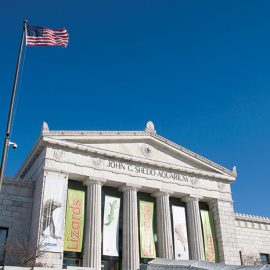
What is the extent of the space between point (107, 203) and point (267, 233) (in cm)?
2254

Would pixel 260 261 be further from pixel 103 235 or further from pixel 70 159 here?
pixel 70 159

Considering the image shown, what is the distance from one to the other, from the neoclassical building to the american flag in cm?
1426

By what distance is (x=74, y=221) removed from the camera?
35.7 m

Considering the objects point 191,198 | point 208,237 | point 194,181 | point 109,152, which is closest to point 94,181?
point 109,152

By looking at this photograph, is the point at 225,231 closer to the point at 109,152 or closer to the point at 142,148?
the point at 142,148

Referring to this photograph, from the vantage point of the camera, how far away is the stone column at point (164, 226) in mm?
38406

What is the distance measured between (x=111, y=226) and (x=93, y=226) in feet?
7.98

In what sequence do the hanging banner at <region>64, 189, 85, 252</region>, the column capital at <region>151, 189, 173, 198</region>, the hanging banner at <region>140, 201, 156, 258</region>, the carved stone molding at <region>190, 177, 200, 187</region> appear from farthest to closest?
1. the carved stone molding at <region>190, 177, 200, 187</region>
2. the column capital at <region>151, 189, 173, 198</region>
3. the hanging banner at <region>140, 201, 156, 258</region>
4. the hanging banner at <region>64, 189, 85, 252</region>

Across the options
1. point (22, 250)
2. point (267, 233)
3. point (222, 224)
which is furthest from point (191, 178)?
point (22, 250)

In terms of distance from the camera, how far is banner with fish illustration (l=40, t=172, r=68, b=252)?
33.0m

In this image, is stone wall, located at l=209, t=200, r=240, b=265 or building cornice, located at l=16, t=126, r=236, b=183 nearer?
building cornice, located at l=16, t=126, r=236, b=183

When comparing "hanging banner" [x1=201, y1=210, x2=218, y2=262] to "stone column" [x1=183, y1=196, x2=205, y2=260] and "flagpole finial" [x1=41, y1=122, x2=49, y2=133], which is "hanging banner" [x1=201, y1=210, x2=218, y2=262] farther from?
"flagpole finial" [x1=41, y1=122, x2=49, y2=133]

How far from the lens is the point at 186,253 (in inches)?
1572

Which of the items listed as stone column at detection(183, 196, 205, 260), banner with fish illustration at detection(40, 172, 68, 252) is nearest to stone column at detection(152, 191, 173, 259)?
stone column at detection(183, 196, 205, 260)
